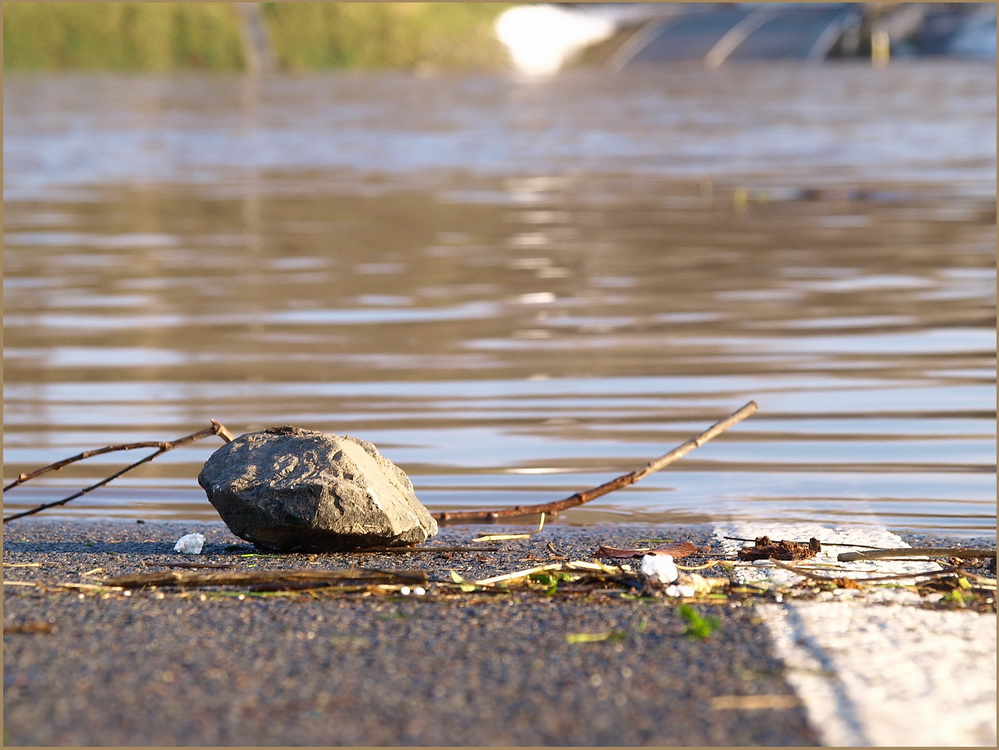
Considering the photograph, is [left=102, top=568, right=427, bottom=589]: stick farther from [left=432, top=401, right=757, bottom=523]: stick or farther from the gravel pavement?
[left=432, top=401, right=757, bottom=523]: stick

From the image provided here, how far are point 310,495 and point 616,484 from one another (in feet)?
3.79

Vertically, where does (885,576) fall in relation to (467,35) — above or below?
below

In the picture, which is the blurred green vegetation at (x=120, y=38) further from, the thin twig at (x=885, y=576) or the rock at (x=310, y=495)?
the thin twig at (x=885, y=576)

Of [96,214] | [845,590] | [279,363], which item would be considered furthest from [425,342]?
Result: [96,214]

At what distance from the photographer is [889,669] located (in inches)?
122

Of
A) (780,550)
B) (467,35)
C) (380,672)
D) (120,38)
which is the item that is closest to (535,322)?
(780,550)

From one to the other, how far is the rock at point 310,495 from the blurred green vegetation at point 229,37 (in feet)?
232

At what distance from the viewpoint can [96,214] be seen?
58.1 feet

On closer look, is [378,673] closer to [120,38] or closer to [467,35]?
[120,38]

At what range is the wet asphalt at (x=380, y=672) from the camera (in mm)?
2805

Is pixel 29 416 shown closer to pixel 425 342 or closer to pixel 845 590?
pixel 425 342

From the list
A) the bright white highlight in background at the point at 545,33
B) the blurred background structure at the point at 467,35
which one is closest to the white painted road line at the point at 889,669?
the blurred background structure at the point at 467,35

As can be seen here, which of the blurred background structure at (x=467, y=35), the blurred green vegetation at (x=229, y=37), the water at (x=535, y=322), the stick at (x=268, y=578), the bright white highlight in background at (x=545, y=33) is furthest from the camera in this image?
the bright white highlight in background at (x=545, y=33)

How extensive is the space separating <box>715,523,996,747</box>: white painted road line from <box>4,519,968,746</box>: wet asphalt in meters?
0.07
